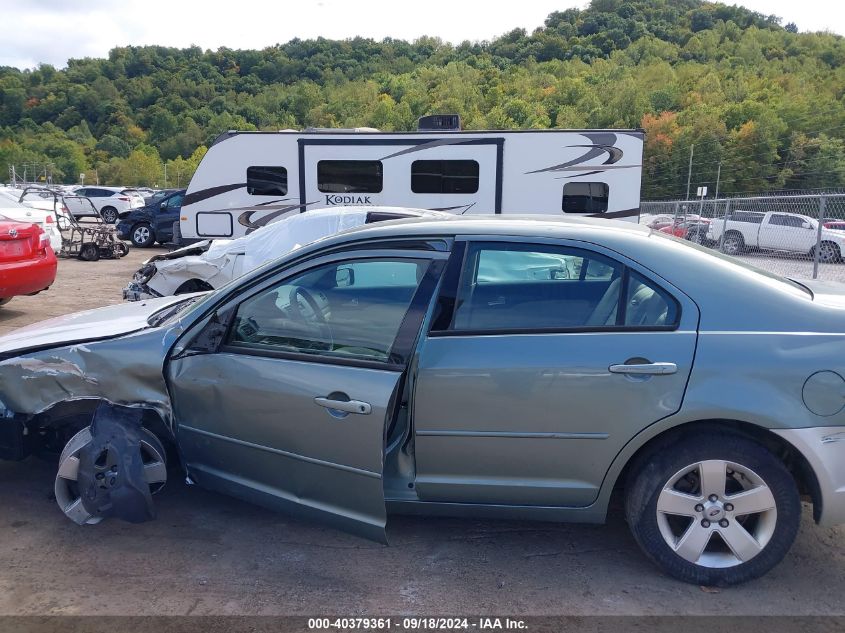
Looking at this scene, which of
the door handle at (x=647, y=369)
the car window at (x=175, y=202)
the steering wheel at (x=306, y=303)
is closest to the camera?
the door handle at (x=647, y=369)

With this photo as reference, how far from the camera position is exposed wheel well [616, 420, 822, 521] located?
2.94 m

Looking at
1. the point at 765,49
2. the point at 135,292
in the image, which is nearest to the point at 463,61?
the point at 765,49

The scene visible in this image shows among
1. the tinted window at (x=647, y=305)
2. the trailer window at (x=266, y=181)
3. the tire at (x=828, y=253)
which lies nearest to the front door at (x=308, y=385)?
the tinted window at (x=647, y=305)

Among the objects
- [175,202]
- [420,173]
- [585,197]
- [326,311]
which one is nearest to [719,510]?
[326,311]

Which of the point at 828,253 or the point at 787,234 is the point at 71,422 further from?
the point at 787,234

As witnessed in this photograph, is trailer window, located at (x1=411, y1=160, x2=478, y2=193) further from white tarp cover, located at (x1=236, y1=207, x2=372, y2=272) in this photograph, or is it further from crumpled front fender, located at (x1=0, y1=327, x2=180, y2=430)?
crumpled front fender, located at (x1=0, y1=327, x2=180, y2=430)

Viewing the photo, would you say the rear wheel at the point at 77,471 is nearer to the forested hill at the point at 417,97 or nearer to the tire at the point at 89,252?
the tire at the point at 89,252

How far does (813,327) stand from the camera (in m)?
2.95

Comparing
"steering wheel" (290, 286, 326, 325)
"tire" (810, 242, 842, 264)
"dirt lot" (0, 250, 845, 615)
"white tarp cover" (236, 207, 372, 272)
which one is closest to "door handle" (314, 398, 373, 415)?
"steering wheel" (290, 286, 326, 325)

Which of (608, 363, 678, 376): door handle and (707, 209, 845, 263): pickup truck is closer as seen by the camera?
(608, 363, 678, 376): door handle

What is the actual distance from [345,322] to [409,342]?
39cm

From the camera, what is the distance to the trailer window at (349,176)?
13.8 m

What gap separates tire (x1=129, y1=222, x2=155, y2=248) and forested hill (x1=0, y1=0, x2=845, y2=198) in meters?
45.0

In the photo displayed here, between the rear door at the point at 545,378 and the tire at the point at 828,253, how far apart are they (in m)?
10.4
